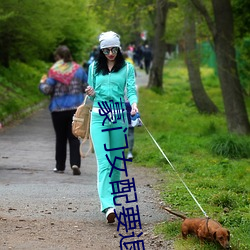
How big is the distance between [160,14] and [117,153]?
951 inches

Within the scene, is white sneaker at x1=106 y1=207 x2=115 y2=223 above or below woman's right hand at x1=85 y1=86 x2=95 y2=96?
below

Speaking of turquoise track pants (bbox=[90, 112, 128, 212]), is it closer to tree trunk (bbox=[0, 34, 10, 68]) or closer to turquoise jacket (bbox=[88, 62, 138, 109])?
turquoise jacket (bbox=[88, 62, 138, 109])

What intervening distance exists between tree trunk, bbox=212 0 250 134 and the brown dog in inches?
405

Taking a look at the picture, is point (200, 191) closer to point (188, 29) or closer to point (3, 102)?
point (3, 102)

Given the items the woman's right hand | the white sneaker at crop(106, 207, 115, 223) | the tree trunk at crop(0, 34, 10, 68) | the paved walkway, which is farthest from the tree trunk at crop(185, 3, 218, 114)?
the white sneaker at crop(106, 207, 115, 223)

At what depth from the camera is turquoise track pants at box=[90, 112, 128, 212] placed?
7562 millimetres

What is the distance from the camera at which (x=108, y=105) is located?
7.60 meters

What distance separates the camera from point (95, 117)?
25.1ft

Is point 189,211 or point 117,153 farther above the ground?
point 117,153

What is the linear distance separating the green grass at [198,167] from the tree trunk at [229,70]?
0.81 m

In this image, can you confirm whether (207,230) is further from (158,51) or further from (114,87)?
(158,51)

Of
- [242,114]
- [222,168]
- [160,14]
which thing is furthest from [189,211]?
[160,14]

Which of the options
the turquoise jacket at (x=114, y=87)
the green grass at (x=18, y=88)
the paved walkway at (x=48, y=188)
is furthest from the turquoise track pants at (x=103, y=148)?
the green grass at (x=18, y=88)

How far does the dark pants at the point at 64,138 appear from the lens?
37.2 ft
